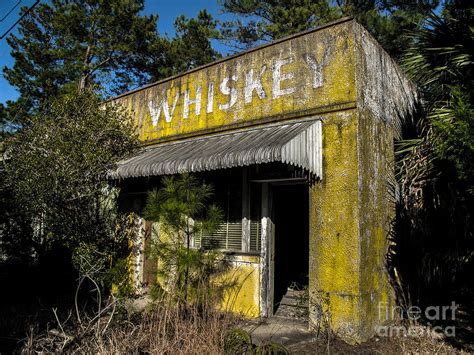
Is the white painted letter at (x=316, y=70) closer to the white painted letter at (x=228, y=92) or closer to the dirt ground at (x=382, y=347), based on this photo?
the white painted letter at (x=228, y=92)

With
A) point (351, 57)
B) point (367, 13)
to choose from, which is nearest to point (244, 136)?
point (351, 57)

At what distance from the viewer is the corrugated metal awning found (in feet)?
18.6

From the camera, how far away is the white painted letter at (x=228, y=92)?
755 centimetres

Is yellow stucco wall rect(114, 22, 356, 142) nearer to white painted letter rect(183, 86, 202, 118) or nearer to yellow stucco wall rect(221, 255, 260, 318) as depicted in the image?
white painted letter rect(183, 86, 202, 118)

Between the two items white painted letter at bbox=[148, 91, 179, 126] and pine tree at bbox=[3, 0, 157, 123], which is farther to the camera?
pine tree at bbox=[3, 0, 157, 123]

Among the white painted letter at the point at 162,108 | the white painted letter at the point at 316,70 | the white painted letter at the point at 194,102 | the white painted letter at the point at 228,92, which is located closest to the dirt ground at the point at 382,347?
the white painted letter at the point at 316,70

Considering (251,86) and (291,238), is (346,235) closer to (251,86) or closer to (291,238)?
(251,86)

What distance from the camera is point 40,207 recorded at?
7930mm

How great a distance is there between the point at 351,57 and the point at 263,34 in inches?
504

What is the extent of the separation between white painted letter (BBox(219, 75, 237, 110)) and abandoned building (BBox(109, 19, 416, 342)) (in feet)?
0.07

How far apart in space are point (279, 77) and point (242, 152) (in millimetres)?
1731

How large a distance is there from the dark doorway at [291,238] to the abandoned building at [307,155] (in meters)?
0.06

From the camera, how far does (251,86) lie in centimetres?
728

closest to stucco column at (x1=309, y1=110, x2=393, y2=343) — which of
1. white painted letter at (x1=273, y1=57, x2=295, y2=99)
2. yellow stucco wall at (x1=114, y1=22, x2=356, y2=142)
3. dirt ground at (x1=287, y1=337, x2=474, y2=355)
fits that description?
dirt ground at (x1=287, y1=337, x2=474, y2=355)
